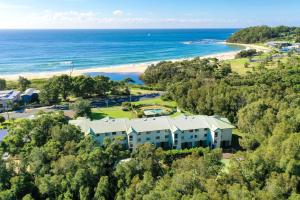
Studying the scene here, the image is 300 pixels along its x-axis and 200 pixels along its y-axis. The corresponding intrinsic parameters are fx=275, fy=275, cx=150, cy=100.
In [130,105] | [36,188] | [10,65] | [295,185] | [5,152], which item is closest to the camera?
[295,185]

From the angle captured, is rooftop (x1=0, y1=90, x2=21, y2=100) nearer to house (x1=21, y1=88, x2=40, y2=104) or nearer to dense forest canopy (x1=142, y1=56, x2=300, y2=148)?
house (x1=21, y1=88, x2=40, y2=104)

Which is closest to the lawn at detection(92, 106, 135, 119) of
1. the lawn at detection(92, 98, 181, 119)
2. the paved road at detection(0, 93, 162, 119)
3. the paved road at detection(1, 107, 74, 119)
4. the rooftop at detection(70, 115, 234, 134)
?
the lawn at detection(92, 98, 181, 119)

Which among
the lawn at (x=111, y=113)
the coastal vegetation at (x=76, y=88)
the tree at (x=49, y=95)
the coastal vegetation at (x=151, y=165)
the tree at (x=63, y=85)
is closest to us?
the coastal vegetation at (x=151, y=165)

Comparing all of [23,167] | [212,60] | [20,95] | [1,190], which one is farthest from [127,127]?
[212,60]

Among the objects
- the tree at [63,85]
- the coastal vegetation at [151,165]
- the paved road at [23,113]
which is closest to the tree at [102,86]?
the tree at [63,85]

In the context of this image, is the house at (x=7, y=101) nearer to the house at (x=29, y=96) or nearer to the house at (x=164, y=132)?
the house at (x=29, y=96)

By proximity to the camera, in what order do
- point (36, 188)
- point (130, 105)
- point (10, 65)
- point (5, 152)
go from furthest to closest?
point (10, 65)
point (130, 105)
point (5, 152)
point (36, 188)

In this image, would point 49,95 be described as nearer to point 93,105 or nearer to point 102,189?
point 93,105

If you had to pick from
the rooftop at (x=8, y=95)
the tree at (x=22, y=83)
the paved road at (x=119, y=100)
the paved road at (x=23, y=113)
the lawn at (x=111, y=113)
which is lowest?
the lawn at (x=111, y=113)

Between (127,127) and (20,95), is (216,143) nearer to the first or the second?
(127,127)
